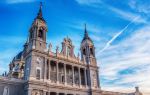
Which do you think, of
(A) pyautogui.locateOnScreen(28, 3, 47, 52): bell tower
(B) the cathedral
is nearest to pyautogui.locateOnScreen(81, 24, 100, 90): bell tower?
(B) the cathedral

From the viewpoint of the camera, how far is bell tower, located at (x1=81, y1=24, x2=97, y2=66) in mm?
50188

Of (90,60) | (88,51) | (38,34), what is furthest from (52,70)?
(88,51)

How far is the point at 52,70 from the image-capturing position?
42.7 metres

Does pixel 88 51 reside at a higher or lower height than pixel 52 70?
higher

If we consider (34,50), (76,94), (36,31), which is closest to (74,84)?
(76,94)

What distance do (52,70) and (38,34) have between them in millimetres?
9487

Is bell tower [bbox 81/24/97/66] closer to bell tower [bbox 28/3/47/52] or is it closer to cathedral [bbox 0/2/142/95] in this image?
cathedral [bbox 0/2/142/95]

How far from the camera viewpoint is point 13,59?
7412 cm

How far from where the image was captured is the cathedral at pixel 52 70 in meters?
36.2

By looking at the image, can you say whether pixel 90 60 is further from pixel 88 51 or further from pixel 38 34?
pixel 38 34

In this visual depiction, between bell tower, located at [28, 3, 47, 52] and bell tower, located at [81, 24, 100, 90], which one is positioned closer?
bell tower, located at [28, 3, 47, 52]

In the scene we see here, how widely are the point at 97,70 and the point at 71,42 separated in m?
11.0

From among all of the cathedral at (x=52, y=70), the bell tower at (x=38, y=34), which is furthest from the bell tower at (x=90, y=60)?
the bell tower at (x=38, y=34)

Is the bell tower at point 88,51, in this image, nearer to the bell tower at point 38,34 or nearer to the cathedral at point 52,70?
the cathedral at point 52,70
